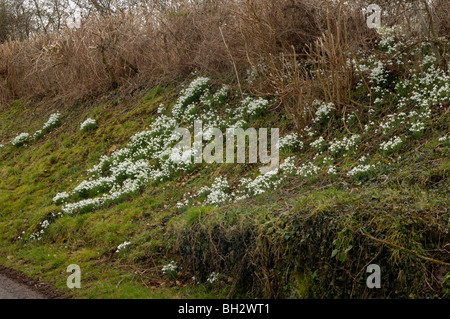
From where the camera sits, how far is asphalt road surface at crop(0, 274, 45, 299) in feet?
22.9

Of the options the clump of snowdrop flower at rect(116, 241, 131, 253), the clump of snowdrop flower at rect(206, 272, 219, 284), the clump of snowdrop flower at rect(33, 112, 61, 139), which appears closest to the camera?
the clump of snowdrop flower at rect(206, 272, 219, 284)

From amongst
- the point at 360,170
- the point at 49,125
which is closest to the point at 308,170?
the point at 360,170

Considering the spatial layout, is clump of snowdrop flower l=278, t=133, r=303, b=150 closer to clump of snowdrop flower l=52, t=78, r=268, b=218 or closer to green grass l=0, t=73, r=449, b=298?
clump of snowdrop flower l=52, t=78, r=268, b=218

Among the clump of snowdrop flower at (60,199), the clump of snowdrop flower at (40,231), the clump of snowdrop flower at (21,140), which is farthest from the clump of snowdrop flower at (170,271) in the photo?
the clump of snowdrop flower at (21,140)

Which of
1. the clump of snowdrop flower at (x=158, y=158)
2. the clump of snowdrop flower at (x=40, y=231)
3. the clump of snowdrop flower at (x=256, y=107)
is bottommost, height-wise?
the clump of snowdrop flower at (x=40, y=231)

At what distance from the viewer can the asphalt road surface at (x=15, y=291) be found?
274 inches

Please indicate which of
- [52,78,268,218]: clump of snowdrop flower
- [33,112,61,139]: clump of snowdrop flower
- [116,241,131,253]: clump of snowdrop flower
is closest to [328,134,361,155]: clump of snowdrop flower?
[52,78,268,218]: clump of snowdrop flower

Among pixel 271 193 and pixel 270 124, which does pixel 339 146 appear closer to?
pixel 271 193

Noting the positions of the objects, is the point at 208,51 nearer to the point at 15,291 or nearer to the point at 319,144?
the point at 319,144


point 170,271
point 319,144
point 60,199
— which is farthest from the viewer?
point 60,199

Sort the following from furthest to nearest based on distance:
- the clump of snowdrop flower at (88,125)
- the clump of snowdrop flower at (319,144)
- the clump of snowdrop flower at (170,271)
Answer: the clump of snowdrop flower at (88,125)
the clump of snowdrop flower at (319,144)
the clump of snowdrop flower at (170,271)

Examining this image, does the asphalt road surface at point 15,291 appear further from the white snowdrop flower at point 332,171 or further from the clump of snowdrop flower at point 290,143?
the clump of snowdrop flower at point 290,143

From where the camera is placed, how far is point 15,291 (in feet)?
23.9
